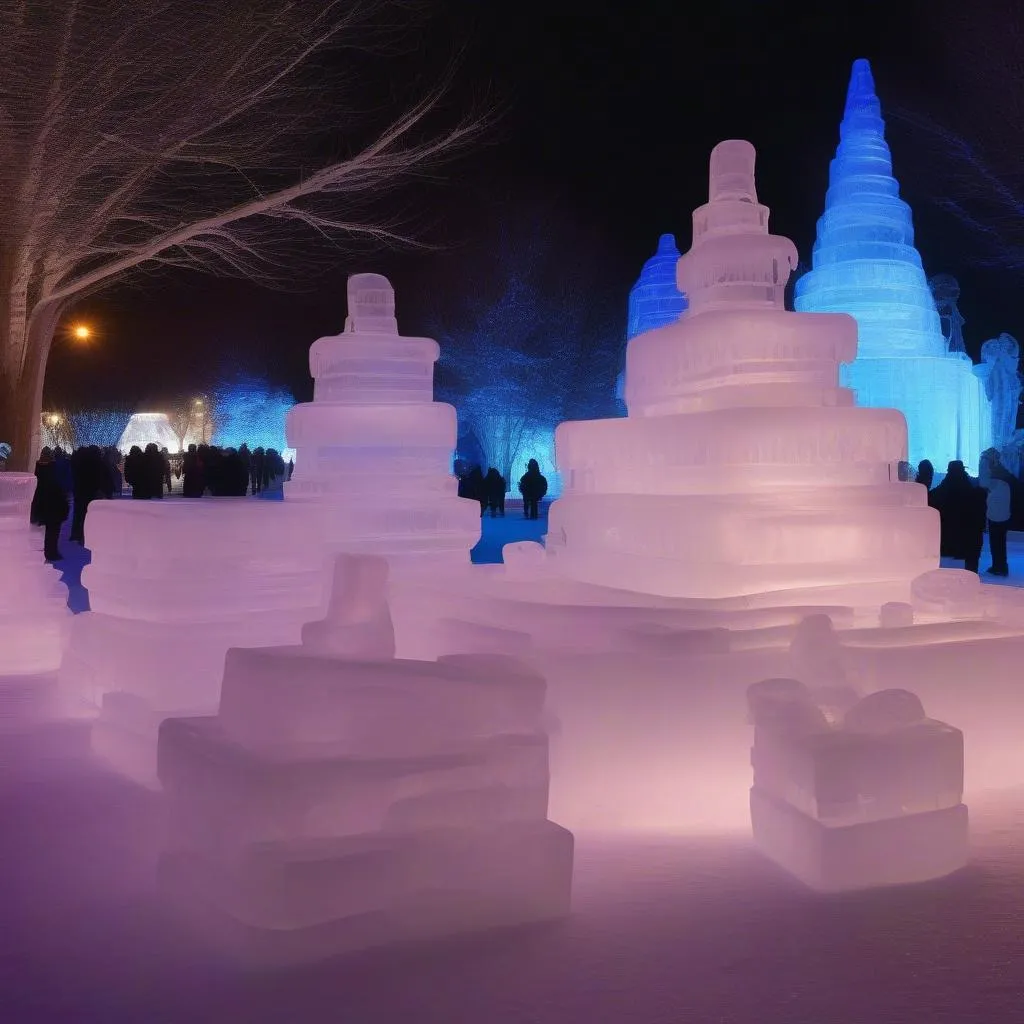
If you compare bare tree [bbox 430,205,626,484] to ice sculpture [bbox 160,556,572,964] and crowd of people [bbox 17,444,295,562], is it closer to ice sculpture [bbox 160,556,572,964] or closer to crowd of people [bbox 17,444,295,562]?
crowd of people [bbox 17,444,295,562]

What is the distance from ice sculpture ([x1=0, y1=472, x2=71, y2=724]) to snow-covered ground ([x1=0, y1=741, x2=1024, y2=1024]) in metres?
3.64

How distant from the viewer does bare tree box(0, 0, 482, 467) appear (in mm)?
9094

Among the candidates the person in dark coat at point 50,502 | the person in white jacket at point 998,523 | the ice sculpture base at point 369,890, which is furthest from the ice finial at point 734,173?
the person in dark coat at point 50,502

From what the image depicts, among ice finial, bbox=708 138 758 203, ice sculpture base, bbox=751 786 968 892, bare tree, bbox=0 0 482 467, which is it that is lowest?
ice sculpture base, bbox=751 786 968 892

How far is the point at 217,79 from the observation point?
10.0 metres

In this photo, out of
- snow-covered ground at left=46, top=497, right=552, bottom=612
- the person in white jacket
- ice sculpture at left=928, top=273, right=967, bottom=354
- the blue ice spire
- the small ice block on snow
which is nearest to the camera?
the small ice block on snow

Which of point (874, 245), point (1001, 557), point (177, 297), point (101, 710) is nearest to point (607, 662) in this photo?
point (101, 710)

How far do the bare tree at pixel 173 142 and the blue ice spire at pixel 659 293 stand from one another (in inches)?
387

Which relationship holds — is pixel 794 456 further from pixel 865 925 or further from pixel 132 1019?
pixel 132 1019

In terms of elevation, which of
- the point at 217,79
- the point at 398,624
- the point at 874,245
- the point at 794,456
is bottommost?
the point at 398,624

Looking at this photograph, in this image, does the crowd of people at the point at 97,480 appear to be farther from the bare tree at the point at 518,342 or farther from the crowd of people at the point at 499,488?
Result: the bare tree at the point at 518,342

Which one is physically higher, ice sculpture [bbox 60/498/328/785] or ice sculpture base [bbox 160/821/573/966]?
ice sculpture [bbox 60/498/328/785]

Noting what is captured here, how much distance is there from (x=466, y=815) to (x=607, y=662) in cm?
123

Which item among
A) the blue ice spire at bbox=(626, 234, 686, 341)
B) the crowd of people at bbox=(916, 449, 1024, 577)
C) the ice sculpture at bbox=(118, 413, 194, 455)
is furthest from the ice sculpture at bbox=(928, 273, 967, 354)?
the ice sculpture at bbox=(118, 413, 194, 455)
